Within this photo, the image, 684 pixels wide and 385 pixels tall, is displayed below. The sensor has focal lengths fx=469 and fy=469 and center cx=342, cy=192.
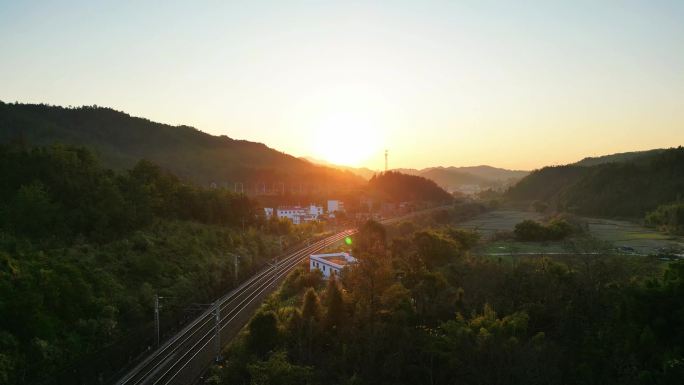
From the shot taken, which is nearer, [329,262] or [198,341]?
[198,341]

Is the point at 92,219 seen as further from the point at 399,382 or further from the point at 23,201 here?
the point at 399,382

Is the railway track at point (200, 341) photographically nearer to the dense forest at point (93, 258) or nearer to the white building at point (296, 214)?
the dense forest at point (93, 258)

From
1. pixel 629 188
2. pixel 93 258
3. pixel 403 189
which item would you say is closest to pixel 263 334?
pixel 93 258

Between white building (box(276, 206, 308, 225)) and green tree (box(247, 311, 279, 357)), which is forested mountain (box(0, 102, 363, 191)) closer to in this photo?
white building (box(276, 206, 308, 225))

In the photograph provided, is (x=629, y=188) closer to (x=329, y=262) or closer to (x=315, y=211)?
(x=315, y=211)

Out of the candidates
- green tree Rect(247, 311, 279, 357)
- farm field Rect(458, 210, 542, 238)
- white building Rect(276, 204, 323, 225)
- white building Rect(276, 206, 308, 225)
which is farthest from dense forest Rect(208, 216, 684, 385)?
white building Rect(276, 206, 308, 225)
